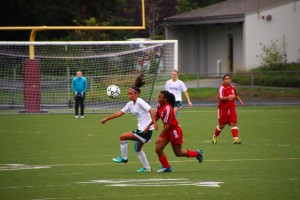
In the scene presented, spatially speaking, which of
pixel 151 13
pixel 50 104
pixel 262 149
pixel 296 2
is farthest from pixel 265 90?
pixel 262 149

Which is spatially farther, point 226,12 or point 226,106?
point 226,12

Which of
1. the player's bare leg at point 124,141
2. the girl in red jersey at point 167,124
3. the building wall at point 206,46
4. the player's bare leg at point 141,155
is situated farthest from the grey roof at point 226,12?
the girl in red jersey at point 167,124

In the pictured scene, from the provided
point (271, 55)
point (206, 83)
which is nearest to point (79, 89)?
point (206, 83)

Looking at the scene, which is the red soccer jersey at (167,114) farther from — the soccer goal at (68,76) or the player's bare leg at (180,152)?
the soccer goal at (68,76)

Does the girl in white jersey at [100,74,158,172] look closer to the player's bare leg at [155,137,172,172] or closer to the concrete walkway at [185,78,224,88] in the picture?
the player's bare leg at [155,137,172,172]

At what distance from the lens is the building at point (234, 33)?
143 ft

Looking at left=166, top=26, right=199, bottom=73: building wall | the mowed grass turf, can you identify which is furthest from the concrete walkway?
the mowed grass turf

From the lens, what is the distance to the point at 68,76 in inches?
1298

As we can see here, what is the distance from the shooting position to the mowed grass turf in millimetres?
11602

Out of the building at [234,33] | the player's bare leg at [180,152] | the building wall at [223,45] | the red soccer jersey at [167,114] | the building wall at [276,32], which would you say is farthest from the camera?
the building wall at [223,45]

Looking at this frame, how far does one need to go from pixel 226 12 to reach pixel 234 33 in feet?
5.70

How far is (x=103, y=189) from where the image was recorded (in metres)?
11.8

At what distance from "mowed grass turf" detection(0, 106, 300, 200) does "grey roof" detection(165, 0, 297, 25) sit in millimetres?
17990

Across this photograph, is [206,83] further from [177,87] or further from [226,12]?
[177,87]
